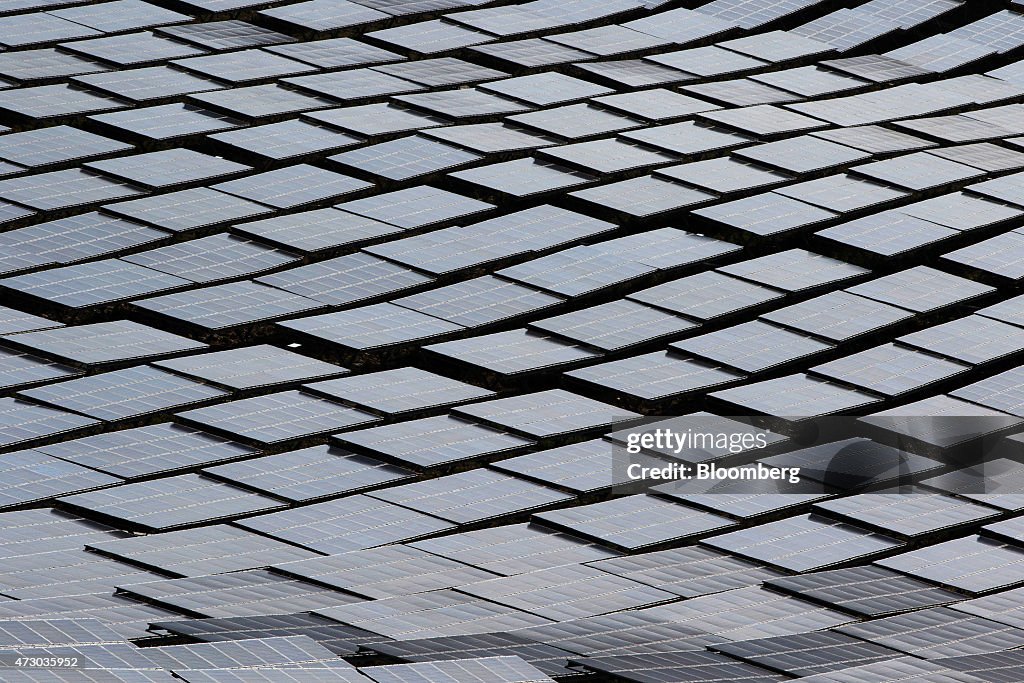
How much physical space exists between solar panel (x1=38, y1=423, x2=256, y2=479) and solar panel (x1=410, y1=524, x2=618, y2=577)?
4.25 meters

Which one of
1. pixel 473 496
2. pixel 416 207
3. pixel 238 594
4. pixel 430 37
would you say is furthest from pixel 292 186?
pixel 238 594

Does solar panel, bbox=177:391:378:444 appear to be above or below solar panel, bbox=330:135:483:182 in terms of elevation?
below

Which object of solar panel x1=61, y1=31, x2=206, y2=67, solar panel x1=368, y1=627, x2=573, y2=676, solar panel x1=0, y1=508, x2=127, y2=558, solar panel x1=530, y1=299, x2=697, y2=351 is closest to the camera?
→ solar panel x1=368, y1=627, x2=573, y2=676

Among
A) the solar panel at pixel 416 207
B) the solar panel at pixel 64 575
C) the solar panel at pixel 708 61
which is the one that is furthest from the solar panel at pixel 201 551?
the solar panel at pixel 708 61

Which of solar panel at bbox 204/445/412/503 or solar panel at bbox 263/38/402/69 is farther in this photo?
solar panel at bbox 263/38/402/69

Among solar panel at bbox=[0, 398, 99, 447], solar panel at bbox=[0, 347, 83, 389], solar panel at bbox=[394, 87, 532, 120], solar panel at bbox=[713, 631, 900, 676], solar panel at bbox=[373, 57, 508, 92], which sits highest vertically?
solar panel at bbox=[373, 57, 508, 92]

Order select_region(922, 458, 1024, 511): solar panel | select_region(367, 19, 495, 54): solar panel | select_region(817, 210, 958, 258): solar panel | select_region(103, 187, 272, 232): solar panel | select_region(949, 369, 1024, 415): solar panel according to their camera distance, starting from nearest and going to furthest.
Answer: select_region(922, 458, 1024, 511): solar panel
select_region(949, 369, 1024, 415): solar panel
select_region(103, 187, 272, 232): solar panel
select_region(817, 210, 958, 258): solar panel
select_region(367, 19, 495, 54): solar panel

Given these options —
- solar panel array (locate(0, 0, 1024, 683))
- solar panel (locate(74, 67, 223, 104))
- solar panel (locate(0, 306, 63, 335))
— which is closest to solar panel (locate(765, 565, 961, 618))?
solar panel array (locate(0, 0, 1024, 683))

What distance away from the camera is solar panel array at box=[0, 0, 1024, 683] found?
83.6 ft

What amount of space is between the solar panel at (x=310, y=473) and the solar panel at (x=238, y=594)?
2.82 metres

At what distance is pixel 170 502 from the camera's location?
27656 millimetres

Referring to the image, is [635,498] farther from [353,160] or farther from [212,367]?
[353,160]

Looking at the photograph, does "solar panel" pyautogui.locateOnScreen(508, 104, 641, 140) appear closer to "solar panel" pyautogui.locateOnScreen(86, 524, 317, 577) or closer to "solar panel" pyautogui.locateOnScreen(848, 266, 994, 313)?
"solar panel" pyautogui.locateOnScreen(848, 266, 994, 313)

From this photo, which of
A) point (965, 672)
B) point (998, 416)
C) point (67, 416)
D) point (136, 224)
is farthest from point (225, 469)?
point (998, 416)
